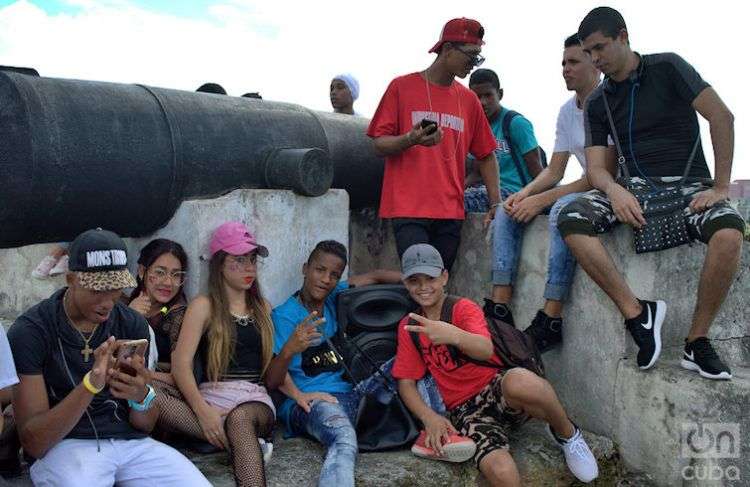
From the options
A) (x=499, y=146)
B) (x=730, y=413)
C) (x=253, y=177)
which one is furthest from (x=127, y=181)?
(x=730, y=413)

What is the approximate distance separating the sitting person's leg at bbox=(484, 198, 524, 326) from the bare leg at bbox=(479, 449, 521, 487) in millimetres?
1230

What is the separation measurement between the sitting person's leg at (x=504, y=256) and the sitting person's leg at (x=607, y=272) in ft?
2.16

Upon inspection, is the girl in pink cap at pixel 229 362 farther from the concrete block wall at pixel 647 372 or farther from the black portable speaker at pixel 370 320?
the concrete block wall at pixel 647 372

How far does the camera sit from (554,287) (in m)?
4.37

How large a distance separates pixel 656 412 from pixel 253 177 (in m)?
2.41

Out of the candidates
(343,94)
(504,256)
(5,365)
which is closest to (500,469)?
(504,256)

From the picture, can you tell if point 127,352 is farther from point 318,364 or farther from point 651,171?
point 651,171

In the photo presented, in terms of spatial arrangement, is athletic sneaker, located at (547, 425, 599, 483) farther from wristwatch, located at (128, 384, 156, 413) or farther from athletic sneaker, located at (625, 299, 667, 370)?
wristwatch, located at (128, 384, 156, 413)

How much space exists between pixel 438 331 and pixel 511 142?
8.08ft

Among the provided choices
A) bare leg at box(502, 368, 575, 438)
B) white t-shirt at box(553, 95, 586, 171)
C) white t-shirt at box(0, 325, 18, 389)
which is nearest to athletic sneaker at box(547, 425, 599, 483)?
bare leg at box(502, 368, 575, 438)

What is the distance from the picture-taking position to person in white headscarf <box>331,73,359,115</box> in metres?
6.83

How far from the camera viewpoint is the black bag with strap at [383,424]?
3822 mm

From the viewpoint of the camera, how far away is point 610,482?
395cm

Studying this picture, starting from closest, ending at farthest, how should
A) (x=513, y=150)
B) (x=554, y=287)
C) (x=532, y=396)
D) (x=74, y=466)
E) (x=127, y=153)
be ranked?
(x=74, y=466)
(x=532, y=396)
(x=127, y=153)
(x=554, y=287)
(x=513, y=150)
